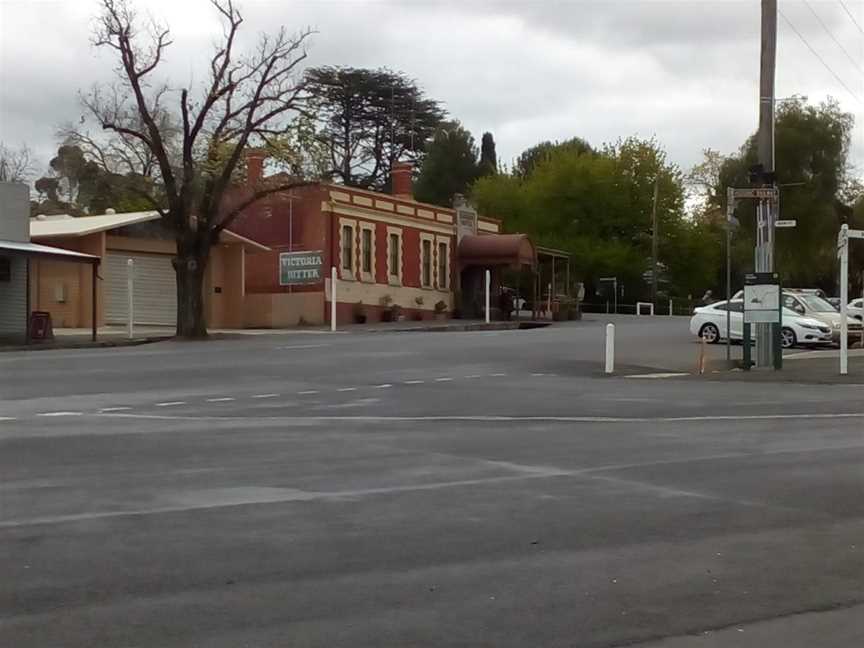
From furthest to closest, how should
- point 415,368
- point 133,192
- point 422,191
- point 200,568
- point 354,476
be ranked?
point 422,191 → point 133,192 → point 415,368 → point 354,476 → point 200,568

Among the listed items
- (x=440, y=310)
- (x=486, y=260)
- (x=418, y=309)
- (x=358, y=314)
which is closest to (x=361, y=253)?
(x=358, y=314)

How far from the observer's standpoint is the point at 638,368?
2547 centimetres

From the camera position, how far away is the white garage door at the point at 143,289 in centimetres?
4494

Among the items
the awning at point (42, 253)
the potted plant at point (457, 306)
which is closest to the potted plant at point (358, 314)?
the potted plant at point (457, 306)

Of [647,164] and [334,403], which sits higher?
[647,164]

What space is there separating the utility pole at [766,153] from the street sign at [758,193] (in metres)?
0.19

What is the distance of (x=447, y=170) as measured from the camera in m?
94.9

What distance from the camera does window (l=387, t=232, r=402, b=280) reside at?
173 ft

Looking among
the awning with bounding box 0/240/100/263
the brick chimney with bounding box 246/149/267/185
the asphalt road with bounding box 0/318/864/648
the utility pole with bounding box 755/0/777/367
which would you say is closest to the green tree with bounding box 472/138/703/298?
the brick chimney with bounding box 246/149/267/185

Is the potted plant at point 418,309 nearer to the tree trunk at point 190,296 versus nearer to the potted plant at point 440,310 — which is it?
the potted plant at point 440,310

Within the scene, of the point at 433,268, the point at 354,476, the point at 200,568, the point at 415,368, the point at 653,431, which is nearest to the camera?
the point at 200,568

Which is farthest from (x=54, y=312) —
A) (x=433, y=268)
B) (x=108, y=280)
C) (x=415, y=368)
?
(x=415, y=368)

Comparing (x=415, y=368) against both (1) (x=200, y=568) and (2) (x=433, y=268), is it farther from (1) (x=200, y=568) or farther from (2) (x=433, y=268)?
(2) (x=433, y=268)

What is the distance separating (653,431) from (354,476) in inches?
194
